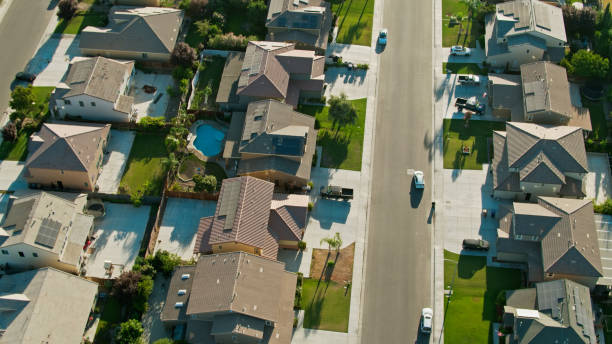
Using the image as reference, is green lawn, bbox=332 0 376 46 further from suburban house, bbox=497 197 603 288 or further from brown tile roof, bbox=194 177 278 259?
suburban house, bbox=497 197 603 288

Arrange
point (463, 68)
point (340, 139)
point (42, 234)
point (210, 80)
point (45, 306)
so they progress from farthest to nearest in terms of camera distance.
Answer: point (463, 68), point (210, 80), point (340, 139), point (42, 234), point (45, 306)

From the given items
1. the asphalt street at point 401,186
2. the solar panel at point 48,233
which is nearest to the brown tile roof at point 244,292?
the asphalt street at point 401,186

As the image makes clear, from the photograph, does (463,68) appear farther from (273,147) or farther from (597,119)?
(273,147)

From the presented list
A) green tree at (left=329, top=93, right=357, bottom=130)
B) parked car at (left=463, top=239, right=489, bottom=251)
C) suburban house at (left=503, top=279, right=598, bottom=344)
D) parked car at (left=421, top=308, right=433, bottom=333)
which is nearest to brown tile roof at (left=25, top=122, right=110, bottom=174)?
green tree at (left=329, top=93, right=357, bottom=130)

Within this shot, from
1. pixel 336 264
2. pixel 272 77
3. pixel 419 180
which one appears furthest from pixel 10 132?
pixel 419 180

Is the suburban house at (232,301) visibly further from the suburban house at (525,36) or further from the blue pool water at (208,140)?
the suburban house at (525,36)

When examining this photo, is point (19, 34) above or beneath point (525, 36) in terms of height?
beneath

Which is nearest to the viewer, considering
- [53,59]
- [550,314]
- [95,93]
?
[550,314]

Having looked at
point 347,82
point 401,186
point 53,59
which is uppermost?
point 347,82
